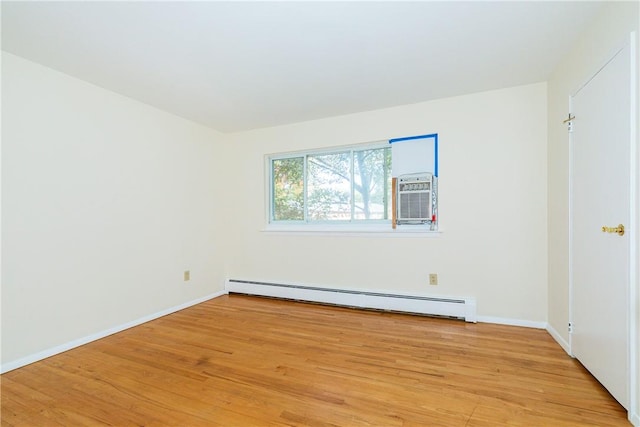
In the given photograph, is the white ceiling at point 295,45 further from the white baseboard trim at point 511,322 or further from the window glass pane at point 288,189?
the white baseboard trim at point 511,322

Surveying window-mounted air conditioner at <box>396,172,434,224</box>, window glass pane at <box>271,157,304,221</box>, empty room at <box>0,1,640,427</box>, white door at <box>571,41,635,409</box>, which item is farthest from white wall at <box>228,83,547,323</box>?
Result: white door at <box>571,41,635,409</box>

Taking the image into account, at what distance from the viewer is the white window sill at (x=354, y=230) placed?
10.1 ft

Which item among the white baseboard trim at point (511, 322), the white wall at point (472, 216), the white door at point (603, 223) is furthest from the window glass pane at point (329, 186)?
the white door at point (603, 223)

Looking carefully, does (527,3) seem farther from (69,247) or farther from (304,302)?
(69,247)

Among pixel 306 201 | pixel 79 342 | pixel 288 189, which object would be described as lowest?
pixel 79 342

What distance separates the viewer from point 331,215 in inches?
145

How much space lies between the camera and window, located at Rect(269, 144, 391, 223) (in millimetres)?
3391

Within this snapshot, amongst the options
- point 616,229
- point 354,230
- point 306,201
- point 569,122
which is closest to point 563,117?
point 569,122

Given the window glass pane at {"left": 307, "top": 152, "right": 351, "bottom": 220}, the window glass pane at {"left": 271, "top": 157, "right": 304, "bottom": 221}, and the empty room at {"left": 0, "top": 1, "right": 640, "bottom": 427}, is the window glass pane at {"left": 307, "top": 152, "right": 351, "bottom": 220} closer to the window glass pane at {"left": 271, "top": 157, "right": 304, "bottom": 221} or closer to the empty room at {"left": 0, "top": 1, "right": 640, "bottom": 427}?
the empty room at {"left": 0, "top": 1, "right": 640, "bottom": 427}

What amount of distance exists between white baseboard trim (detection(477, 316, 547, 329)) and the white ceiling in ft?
7.51

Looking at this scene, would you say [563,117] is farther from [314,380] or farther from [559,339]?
[314,380]

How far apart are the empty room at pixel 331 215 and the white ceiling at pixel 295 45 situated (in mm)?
19

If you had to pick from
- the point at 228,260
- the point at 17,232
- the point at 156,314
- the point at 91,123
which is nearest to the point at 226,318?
the point at 156,314

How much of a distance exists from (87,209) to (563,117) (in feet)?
13.6
